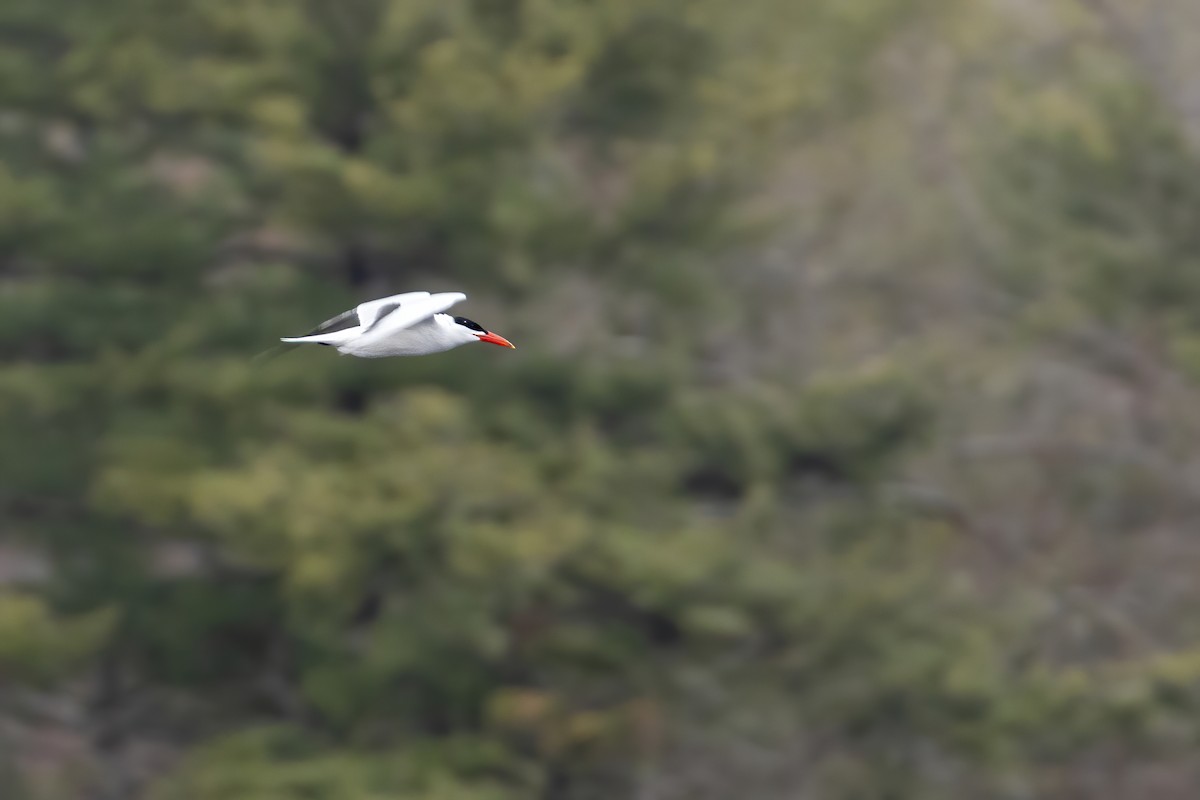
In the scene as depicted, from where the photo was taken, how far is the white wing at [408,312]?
5.86 meters

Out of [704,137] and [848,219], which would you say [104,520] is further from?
[848,219]

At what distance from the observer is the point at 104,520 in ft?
41.9

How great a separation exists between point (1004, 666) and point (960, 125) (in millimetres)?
4599

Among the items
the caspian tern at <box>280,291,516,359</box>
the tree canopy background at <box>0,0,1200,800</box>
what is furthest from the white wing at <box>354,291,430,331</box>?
the tree canopy background at <box>0,0,1200,800</box>

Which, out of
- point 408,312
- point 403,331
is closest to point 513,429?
point 403,331

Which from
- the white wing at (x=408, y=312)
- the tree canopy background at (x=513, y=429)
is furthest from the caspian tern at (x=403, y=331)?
the tree canopy background at (x=513, y=429)

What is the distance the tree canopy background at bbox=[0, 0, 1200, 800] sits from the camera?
11859 mm

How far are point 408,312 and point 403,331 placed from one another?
0.87ft

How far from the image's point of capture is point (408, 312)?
6.11m

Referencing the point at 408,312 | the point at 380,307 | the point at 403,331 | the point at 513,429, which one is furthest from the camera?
the point at 513,429

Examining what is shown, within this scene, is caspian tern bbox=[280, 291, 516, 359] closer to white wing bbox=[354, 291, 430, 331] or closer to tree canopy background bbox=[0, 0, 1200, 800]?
white wing bbox=[354, 291, 430, 331]

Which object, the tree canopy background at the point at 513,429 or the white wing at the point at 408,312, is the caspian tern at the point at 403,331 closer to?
the white wing at the point at 408,312

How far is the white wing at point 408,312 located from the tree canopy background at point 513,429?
5057 millimetres

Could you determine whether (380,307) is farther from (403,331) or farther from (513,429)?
(513,429)
